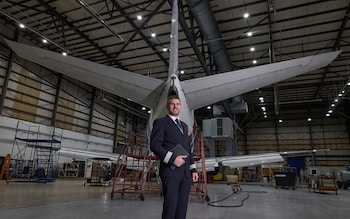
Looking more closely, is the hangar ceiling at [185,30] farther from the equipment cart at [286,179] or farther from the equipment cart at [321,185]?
the equipment cart at [321,185]

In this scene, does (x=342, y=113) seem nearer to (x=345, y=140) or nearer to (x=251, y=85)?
(x=345, y=140)

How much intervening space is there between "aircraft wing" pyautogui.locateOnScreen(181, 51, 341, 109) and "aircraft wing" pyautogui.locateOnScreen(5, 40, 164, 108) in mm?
925

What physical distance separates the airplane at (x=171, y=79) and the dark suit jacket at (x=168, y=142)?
1.68 m

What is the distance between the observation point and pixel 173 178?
2672 mm

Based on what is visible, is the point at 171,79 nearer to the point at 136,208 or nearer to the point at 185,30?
the point at 136,208

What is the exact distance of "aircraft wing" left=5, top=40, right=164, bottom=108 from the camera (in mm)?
4500

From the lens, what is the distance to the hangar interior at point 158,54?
15.6m

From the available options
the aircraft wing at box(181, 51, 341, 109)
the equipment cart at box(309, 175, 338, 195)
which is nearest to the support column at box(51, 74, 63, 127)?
the aircraft wing at box(181, 51, 341, 109)

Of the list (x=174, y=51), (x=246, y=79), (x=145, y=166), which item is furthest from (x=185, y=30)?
(x=246, y=79)

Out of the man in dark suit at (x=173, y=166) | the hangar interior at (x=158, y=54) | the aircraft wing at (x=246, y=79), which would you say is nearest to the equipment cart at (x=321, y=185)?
the hangar interior at (x=158, y=54)

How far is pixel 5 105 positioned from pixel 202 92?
23654 millimetres

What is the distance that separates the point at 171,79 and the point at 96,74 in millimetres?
1800

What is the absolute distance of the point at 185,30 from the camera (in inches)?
534

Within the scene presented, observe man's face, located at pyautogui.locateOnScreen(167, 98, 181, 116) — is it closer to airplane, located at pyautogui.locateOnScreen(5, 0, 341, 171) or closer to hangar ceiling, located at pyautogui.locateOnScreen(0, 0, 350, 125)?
airplane, located at pyautogui.locateOnScreen(5, 0, 341, 171)
